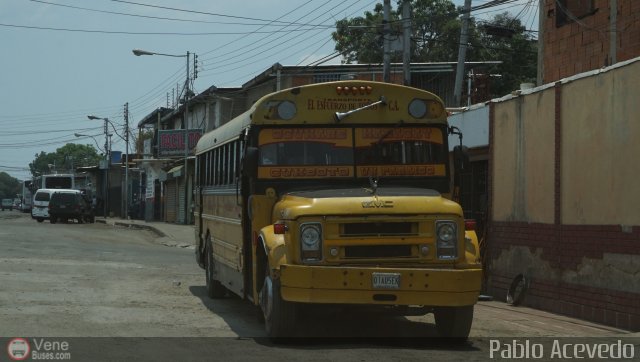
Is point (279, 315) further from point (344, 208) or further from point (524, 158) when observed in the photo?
point (524, 158)

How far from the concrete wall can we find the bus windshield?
9.88 feet

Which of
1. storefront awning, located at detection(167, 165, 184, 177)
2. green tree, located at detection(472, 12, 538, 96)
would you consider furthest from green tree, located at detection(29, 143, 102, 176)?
green tree, located at detection(472, 12, 538, 96)

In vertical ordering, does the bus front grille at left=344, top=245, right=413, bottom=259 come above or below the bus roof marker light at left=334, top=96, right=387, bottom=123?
below

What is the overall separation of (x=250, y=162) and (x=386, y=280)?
2198 mm

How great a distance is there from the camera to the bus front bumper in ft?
28.5

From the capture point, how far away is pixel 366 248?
8.88 m

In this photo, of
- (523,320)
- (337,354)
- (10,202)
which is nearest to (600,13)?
(523,320)

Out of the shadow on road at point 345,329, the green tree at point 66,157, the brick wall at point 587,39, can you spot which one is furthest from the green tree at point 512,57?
the green tree at point 66,157

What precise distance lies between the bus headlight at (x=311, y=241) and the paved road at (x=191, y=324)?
96cm

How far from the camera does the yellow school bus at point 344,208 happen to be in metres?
8.76

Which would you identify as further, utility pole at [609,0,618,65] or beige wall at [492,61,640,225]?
utility pole at [609,0,618,65]

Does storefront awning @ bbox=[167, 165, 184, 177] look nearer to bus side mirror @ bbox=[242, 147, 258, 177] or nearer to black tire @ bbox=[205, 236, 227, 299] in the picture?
black tire @ bbox=[205, 236, 227, 299]

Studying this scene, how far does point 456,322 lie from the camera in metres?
9.33

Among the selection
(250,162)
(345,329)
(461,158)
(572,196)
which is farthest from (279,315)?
(572,196)
